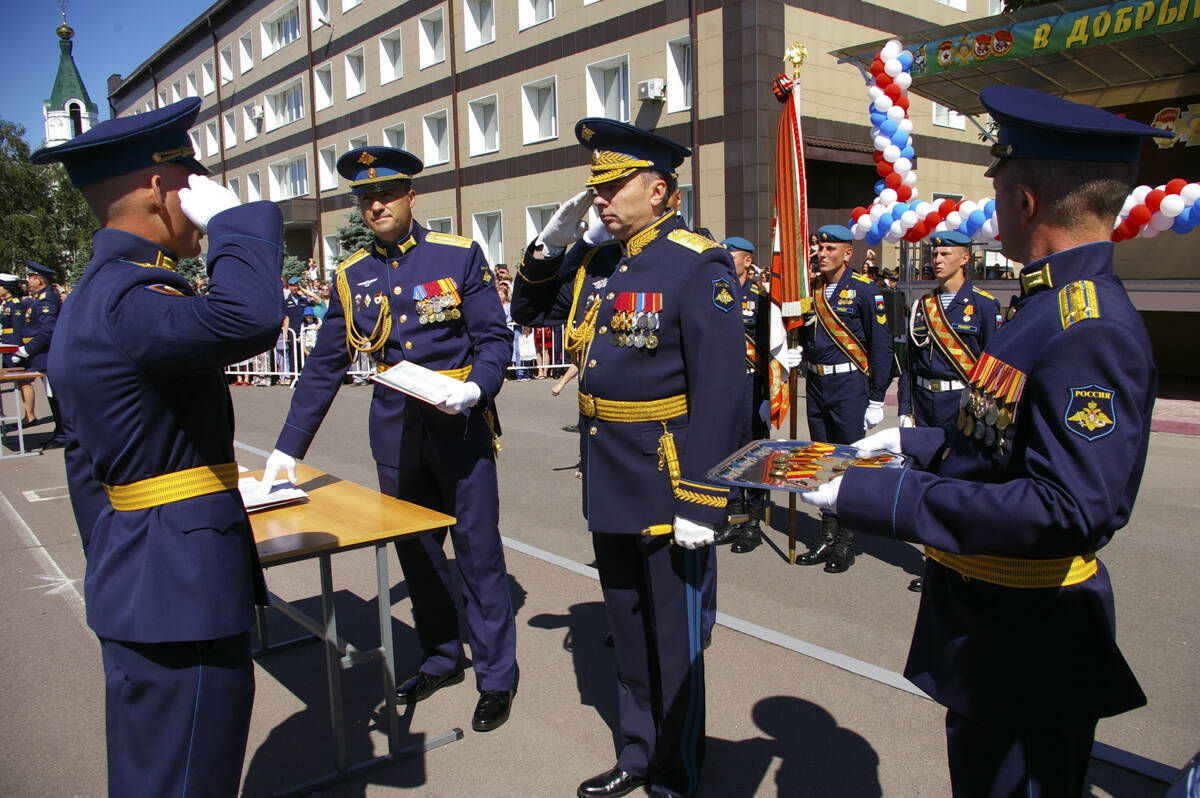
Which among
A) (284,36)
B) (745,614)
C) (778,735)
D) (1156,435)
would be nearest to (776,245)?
(745,614)

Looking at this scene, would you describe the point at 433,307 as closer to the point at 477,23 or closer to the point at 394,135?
the point at 477,23

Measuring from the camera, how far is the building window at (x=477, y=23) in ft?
78.9

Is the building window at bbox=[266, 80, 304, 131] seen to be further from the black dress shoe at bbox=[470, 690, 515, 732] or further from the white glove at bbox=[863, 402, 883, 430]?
the black dress shoe at bbox=[470, 690, 515, 732]

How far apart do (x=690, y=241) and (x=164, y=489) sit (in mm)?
1820

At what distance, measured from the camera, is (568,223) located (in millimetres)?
3186

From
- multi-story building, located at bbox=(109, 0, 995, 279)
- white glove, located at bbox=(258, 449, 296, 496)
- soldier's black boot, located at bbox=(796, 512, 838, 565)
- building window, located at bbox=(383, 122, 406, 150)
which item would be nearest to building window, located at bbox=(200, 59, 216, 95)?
multi-story building, located at bbox=(109, 0, 995, 279)

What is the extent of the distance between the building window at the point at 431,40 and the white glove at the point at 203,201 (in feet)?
83.0

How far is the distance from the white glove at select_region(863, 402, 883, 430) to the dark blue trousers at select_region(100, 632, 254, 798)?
16.0 ft

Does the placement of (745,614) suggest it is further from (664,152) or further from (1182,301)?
(1182,301)

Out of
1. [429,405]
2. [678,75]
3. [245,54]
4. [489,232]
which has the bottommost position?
[429,405]

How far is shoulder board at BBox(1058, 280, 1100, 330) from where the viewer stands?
168cm

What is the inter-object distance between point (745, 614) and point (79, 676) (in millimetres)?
3380

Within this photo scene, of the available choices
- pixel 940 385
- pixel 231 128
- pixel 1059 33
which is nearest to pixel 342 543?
Result: pixel 940 385

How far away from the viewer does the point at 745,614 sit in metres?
4.70
